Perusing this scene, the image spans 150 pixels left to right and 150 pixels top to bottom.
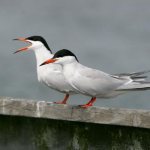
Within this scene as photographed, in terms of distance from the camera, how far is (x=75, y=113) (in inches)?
254

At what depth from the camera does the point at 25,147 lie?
670cm

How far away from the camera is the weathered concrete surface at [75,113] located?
6.04 m

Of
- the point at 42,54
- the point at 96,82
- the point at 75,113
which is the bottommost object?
the point at 75,113

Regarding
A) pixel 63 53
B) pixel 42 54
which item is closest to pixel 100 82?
pixel 63 53

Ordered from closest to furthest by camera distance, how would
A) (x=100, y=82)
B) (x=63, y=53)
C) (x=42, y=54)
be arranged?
(x=100, y=82) < (x=63, y=53) < (x=42, y=54)

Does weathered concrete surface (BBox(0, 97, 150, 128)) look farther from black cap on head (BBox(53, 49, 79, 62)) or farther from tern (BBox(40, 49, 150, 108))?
black cap on head (BBox(53, 49, 79, 62))

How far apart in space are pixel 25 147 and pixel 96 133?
947 mm

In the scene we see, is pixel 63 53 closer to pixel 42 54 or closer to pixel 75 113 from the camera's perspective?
pixel 42 54

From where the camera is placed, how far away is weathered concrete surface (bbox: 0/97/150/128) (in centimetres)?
604

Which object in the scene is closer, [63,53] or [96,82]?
[96,82]

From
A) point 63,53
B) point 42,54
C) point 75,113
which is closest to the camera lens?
point 75,113

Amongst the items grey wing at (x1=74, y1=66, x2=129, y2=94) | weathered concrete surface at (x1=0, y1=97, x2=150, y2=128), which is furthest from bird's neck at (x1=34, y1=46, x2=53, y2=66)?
weathered concrete surface at (x1=0, y1=97, x2=150, y2=128)

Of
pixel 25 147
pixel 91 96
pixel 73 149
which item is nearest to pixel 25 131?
pixel 25 147

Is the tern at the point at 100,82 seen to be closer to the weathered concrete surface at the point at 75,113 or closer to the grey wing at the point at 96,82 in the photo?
the grey wing at the point at 96,82
